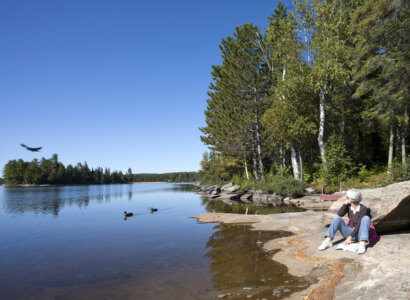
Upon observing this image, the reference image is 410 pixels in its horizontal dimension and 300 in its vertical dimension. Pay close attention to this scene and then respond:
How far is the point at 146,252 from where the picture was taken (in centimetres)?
1005

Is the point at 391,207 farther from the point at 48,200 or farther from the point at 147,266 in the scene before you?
the point at 48,200

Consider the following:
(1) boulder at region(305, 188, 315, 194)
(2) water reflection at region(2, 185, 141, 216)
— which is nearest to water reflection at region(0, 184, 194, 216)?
(2) water reflection at region(2, 185, 141, 216)

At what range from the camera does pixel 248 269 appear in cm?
701

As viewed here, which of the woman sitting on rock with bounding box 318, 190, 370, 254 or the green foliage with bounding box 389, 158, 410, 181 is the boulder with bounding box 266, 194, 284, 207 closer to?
the green foliage with bounding box 389, 158, 410, 181

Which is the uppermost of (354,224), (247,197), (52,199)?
(354,224)

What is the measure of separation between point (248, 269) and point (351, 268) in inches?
102

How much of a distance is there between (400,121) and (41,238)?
2624 cm

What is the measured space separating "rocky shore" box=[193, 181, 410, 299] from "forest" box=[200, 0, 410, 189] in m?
12.8

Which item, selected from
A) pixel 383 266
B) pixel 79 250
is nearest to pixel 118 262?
pixel 79 250

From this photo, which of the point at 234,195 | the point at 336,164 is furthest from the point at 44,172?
the point at 336,164

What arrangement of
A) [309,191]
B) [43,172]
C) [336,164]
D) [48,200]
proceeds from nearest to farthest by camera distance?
[336,164]
[309,191]
[48,200]
[43,172]

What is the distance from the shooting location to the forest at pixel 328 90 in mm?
17375

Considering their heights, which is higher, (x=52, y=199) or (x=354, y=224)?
(x=354, y=224)

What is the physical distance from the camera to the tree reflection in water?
558 centimetres
